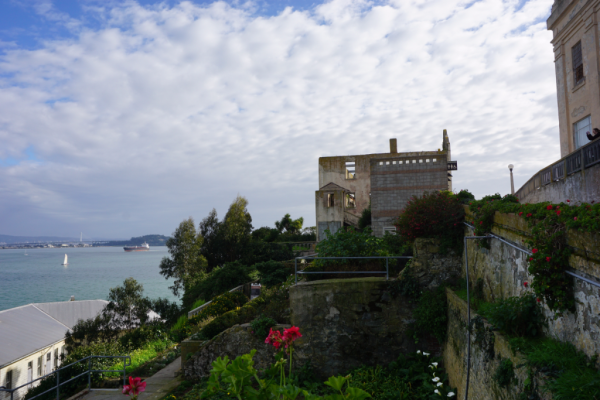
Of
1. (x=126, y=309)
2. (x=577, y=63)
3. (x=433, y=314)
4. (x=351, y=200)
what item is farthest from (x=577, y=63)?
(x=126, y=309)

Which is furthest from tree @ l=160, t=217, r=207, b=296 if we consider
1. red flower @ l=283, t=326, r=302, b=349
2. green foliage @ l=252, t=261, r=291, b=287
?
red flower @ l=283, t=326, r=302, b=349

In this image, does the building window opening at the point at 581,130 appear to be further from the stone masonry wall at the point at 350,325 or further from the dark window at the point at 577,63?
the stone masonry wall at the point at 350,325

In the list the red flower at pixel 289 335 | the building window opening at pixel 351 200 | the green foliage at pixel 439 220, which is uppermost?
the building window opening at pixel 351 200

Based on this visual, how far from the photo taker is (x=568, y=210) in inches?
159

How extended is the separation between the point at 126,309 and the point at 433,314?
1042 inches

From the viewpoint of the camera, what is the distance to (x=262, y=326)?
10391mm

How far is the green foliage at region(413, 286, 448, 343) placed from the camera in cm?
879

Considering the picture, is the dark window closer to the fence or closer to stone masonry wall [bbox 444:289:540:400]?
the fence

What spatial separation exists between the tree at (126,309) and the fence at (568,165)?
88.1 feet

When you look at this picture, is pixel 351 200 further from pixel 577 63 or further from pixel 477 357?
pixel 477 357

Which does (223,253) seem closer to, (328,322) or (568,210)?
(328,322)

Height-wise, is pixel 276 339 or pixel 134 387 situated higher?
pixel 276 339

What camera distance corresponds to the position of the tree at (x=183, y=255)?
127 feet

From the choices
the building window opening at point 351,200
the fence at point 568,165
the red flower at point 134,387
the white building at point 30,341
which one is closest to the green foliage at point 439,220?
the fence at point 568,165
